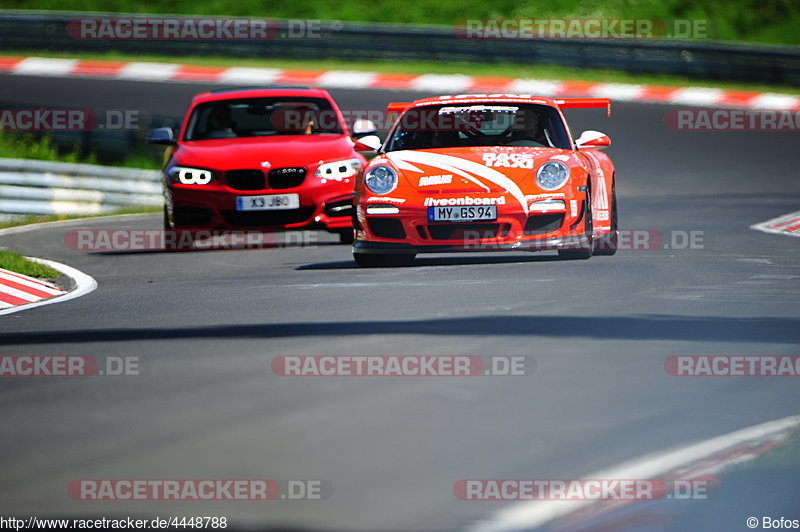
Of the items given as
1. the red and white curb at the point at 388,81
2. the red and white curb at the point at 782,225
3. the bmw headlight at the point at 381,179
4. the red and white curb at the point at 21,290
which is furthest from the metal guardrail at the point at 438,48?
the red and white curb at the point at 21,290

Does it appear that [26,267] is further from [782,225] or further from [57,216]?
[782,225]

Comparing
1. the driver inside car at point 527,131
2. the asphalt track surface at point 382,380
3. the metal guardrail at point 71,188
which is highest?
the driver inside car at point 527,131

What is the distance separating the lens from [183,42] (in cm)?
2550

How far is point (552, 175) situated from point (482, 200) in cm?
54

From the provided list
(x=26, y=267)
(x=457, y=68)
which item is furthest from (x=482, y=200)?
(x=457, y=68)

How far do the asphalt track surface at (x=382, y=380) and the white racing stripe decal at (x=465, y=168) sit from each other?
0.59 m

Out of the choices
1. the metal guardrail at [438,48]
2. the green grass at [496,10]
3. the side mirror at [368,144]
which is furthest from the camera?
the green grass at [496,10]

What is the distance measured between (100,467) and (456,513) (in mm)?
1284

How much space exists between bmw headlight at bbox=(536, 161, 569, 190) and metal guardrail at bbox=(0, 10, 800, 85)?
1339 centimetres

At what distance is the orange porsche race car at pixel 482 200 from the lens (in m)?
10.3

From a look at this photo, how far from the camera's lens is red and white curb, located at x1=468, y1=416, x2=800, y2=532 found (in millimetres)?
4352

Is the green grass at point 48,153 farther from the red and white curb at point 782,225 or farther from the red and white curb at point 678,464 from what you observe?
the red and white curb at point 678,464

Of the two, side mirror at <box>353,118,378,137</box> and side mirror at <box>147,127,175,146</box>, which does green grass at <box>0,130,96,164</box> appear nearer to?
side mirror at <box>147,127,175,146</box>

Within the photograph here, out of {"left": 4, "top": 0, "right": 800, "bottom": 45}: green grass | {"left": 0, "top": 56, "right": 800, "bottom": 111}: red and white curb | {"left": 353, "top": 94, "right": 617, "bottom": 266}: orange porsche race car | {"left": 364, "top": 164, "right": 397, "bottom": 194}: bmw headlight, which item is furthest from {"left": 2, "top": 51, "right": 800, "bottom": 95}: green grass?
{"left": 364, "top": 164, "right": 397, "bottom": 194}: bmw headlight
